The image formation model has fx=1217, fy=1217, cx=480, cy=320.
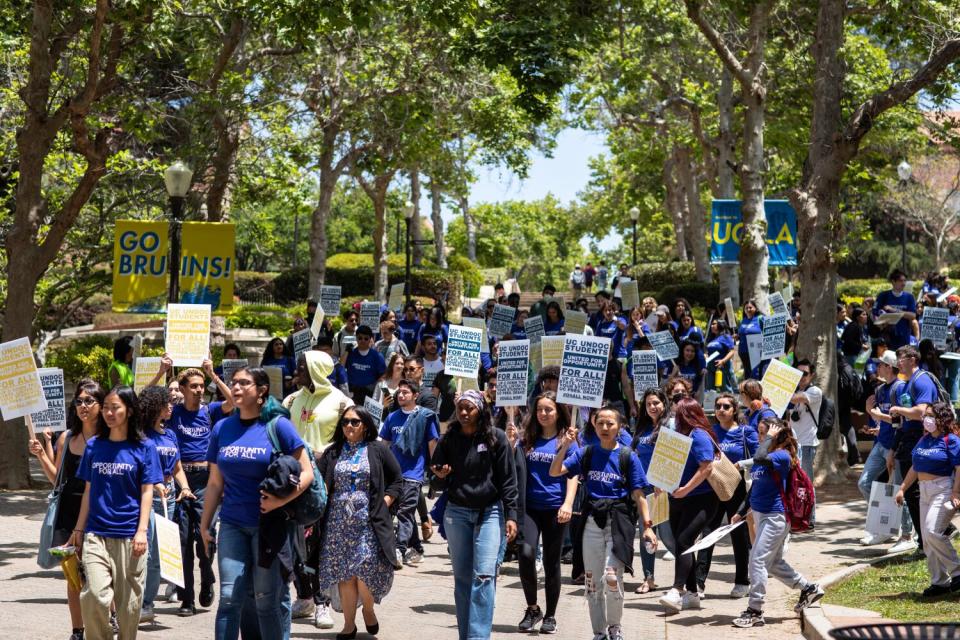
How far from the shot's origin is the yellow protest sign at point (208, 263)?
1766 centimetres

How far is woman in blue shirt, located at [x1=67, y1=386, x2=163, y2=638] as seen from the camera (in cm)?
734

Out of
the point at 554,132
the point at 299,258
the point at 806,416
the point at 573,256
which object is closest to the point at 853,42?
the point at 554,132

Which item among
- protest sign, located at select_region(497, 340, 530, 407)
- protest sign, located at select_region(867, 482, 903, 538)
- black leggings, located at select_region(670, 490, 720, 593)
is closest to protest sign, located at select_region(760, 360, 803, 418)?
protest sign, located at select_region(867, 482, 903, 538)

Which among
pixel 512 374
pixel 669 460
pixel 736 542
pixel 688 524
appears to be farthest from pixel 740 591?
pixel 512 374

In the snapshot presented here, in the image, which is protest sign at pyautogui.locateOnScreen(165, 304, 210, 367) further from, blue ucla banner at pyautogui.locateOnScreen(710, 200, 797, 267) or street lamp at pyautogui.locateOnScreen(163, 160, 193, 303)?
blue ucla banner at pyautogui.locateOnScreen(710, 200, 797, 267)

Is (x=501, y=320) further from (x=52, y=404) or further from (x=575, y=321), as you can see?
(x=52, y=404)

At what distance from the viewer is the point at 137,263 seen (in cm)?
1714

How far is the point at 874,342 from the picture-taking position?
16312 millimetres

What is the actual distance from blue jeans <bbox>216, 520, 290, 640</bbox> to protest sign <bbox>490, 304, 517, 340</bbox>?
40.6 ft

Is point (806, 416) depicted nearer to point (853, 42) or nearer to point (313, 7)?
point (313, 7)

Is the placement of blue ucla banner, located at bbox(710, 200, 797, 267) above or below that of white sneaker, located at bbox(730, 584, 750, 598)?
above

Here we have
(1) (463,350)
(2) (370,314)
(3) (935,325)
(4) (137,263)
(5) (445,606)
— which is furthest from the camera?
(2) (370,314)

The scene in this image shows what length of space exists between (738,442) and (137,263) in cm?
982

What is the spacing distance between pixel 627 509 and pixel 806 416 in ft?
17.5
